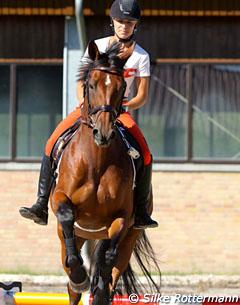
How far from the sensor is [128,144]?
8.19 m

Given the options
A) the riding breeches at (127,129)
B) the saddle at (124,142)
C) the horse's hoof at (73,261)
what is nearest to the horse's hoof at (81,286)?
the horse's hoof at (73,261)

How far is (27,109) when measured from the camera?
14500 mm

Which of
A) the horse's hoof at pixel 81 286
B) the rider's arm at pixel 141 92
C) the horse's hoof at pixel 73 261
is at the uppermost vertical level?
the rider's arm at pixel 141 92

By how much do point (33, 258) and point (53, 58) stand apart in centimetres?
302

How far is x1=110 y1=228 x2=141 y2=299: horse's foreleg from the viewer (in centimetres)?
845

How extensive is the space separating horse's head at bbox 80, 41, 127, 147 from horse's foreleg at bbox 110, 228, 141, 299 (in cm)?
158

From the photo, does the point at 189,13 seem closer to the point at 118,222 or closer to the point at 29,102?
the point at 29,102

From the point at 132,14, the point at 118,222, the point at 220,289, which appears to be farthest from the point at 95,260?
the point at 220,289

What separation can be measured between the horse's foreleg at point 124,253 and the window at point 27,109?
19.0ft

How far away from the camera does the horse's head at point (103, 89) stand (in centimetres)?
722

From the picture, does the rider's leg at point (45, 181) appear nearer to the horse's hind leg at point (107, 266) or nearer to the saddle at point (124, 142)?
the saddle at point (124, 142)

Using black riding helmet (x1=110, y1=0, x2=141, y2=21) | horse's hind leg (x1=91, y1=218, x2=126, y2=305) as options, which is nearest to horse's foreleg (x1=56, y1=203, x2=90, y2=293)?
horse's hind leg (x1=91, y1=218, x2=126, y2=305)

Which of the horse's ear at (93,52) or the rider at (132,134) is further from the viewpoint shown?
the rider at (132,134)

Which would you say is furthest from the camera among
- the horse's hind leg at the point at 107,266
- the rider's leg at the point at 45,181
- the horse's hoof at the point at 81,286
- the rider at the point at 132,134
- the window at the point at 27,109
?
the window at the point at 27,109
